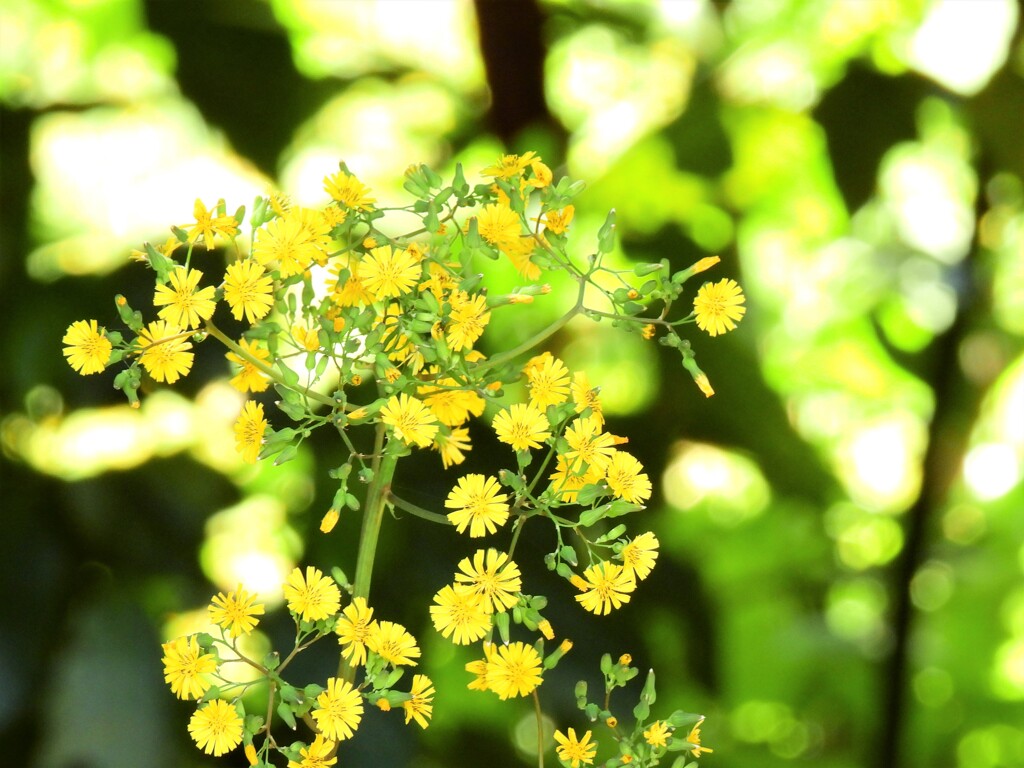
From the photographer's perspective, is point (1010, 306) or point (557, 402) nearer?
point (557, 402)

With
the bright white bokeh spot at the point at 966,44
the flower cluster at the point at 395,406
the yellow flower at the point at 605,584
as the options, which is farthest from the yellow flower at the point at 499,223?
the bright white bokeh spot at the point at 966,44

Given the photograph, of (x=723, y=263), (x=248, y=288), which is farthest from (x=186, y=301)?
(x=723, y=263)

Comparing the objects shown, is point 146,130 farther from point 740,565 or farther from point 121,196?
point 740,565

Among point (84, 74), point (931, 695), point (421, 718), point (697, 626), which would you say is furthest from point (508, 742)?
point (84, 74)

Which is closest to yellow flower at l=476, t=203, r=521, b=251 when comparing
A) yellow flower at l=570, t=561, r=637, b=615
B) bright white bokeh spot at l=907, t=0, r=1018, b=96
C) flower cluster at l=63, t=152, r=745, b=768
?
flower cluster at l=63, t=152, r=745, b=768

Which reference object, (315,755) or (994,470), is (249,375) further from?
(994,470)
